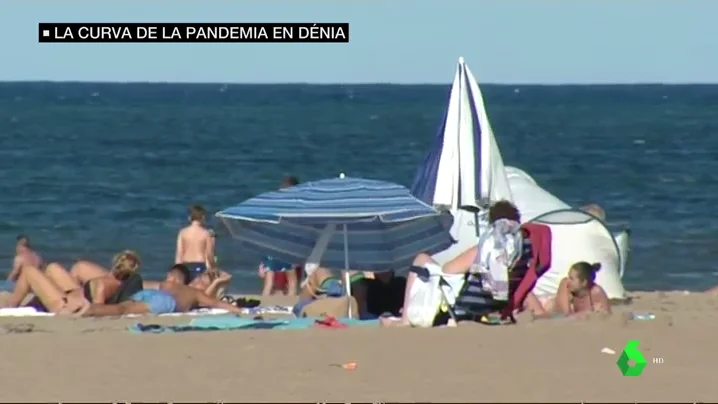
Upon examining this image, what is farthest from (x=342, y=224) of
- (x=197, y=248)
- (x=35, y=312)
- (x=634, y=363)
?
(x=634, y=363)

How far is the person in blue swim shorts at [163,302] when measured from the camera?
11.6 meters

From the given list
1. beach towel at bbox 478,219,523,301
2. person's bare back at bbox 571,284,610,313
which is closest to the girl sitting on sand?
person's bare back at bbox 571,284,610,313

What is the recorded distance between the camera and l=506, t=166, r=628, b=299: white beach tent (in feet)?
41.0

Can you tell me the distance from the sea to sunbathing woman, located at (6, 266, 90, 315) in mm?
1488

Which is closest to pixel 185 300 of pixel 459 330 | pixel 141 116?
pixel 459 330

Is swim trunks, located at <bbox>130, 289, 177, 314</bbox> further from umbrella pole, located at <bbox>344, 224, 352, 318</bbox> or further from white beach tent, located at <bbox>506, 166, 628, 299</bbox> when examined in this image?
white beach tent, located at <bbox>506, 166, 628, 299</bbox>

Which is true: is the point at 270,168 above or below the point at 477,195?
above

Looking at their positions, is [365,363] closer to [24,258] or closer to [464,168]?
[464,168]

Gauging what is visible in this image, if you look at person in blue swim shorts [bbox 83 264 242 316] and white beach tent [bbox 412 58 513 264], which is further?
white beach tent [bbox 412 58 513 264]

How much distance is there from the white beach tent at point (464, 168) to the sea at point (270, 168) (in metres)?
1.95

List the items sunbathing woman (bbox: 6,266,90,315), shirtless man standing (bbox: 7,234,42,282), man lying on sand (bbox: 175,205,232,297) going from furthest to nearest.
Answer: man lying on sand (bbox: 175,205,232,297)
shirtless man standing (bbox: 7,234,42,282)
sunbathing woman (bbox: 6,266,90,315)

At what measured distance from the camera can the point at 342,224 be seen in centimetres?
1176

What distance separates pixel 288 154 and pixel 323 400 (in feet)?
134

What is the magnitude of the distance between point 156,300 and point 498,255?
9.92 feet
